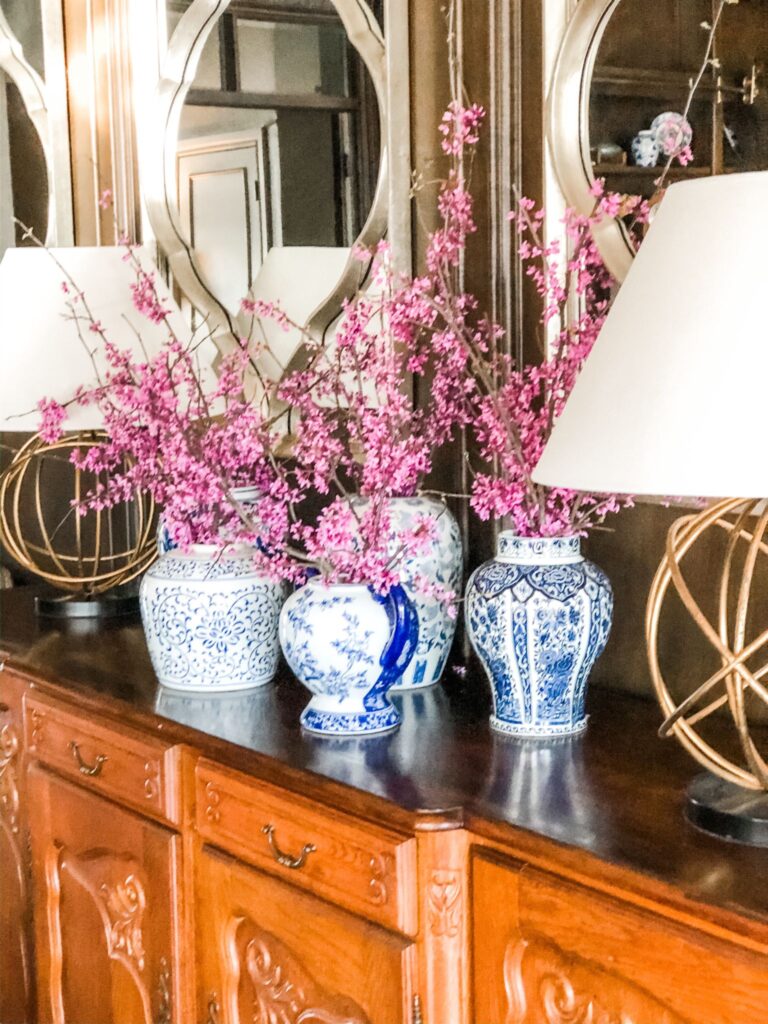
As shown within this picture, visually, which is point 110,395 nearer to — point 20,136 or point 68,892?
point 68,892

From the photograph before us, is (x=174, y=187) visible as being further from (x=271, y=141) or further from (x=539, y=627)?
(x=539, y=627)

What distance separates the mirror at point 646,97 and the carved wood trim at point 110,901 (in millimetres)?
1008

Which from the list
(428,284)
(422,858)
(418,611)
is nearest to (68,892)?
(418,611)

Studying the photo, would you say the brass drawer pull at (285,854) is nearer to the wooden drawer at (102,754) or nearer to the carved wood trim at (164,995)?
the wooden drawer at (102,754)

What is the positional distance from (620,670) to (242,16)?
4.22 ft

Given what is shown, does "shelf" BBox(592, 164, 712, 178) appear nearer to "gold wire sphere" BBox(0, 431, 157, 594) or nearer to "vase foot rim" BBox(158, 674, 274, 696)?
"vase foot rim" BBox(158, 674, 274, 696)

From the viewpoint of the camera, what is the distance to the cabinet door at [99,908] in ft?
5.64

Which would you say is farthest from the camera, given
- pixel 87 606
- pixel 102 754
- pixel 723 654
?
pixel 87 606

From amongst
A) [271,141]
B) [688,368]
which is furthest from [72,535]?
[688,368]

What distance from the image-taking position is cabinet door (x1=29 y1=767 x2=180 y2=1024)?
1718 millimetres

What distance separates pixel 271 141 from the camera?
2191 millimetres

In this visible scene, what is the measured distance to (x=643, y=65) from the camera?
155cm

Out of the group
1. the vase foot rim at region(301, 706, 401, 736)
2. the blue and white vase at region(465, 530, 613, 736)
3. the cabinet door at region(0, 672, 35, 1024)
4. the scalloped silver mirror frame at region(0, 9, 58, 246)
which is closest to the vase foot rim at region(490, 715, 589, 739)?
the blue and white vase at region(465, 530, 613, 736)

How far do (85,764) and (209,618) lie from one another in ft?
0.96
